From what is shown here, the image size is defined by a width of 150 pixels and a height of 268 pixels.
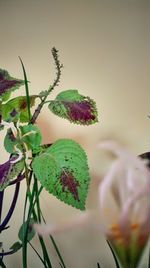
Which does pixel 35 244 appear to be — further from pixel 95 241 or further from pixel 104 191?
pixel 104 191

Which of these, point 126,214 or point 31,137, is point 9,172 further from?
point 126,214

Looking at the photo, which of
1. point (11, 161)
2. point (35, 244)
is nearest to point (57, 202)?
point (35, 244)

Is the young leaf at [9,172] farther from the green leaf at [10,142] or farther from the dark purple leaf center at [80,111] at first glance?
the dark purple leaf center at [80,111]

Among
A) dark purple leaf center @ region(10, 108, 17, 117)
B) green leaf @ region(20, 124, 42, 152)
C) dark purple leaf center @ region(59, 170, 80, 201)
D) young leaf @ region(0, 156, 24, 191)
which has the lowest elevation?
dark purple leaf center @ region(59, 170, 80, 201)

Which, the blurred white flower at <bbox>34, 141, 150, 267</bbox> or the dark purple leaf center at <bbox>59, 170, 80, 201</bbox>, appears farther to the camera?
the dark purple leaf center at <bbox>59, 170, 80, 201</bbox>

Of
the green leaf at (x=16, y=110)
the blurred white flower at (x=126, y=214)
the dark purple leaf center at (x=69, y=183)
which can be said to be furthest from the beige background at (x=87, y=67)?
Result: the blurred white flower at (x=126, y=214)

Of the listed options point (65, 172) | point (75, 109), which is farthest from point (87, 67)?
point (65, 172)

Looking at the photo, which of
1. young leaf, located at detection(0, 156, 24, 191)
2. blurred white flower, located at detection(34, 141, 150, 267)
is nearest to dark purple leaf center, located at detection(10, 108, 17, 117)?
young leaf, located at detection(0, 156, 24, 191)

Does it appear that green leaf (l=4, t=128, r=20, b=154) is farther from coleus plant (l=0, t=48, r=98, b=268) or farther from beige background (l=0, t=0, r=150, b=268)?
beige background (l=0, t=0, r=150, b=268)
